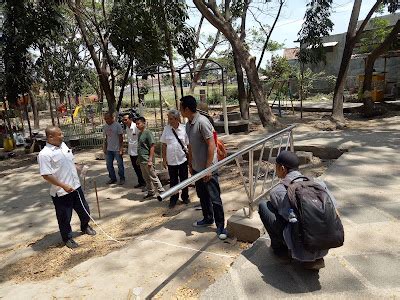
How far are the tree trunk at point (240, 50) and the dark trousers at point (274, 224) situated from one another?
7.96 meters

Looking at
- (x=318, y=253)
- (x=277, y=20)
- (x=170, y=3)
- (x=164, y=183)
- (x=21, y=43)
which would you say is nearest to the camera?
(x=318, y=253)

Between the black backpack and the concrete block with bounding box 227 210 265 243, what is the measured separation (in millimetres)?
1042

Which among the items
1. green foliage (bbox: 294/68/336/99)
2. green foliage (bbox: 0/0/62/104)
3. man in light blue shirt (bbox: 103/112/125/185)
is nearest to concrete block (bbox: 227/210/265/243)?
man in light blue shirt (bbox: 103/112/125/185)

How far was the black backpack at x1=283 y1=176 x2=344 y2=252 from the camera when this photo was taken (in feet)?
8.29

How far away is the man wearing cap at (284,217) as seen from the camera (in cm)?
272

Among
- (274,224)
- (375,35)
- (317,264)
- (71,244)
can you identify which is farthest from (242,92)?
(375,35)

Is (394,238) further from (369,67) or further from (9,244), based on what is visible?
(369,67)

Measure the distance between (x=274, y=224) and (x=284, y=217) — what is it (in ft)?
0.74

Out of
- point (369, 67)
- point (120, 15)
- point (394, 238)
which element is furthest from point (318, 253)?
point (369, 67)

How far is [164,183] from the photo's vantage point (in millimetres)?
7332

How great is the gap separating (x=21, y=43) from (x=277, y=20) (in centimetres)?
987

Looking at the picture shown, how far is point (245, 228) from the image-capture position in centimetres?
373

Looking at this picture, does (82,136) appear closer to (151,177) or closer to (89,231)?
(151,177)

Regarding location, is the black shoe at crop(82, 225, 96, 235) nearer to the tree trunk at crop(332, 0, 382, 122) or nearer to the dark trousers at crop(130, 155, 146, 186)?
the dark trousers at crop(130, 155, 146, 186)
